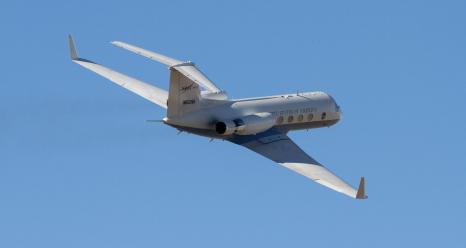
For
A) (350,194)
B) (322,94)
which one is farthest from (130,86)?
(350,194)

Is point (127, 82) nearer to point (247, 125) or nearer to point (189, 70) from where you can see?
point (247, 125)

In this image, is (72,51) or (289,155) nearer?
(289,155)

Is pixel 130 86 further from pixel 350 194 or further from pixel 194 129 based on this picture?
pixel 350 194

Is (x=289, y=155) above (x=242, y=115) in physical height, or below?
below

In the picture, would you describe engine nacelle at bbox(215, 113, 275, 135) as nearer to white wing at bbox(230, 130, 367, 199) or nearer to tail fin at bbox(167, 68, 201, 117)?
white wing at bbox(230, 130, 367, 199)

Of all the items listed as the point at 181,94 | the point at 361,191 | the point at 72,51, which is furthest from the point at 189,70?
the point at 72,51

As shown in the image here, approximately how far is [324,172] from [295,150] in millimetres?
5763

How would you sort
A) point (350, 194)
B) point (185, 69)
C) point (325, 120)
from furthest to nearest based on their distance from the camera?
1. point (325, 120)
2. point (185, 69)
3. point (350, 194)

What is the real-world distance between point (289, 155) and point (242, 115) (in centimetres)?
468

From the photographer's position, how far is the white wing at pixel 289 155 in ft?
412

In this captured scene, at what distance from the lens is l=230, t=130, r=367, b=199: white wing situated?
125575mm

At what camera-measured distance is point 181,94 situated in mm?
131125

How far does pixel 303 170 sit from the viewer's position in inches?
5069

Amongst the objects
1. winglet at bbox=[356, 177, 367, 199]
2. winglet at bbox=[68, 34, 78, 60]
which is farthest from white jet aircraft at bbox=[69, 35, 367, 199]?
winglet at bbox=[68, 34, 78, 60]
